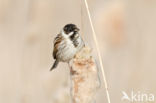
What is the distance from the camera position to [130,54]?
3168 millimetres

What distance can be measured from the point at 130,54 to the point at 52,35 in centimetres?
59

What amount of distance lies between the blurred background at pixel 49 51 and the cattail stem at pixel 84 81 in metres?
1.08

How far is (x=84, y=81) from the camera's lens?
61.7 inches

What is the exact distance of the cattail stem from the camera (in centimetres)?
151

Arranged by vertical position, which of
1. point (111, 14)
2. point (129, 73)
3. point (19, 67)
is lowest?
point (129, 73)

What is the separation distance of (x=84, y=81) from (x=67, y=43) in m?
1.36

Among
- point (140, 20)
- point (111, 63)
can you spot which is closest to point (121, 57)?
point (111, 63)

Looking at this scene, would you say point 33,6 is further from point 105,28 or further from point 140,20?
point 140,20

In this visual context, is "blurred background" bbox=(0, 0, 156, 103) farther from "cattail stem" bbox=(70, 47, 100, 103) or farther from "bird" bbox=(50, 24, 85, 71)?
"cattail stem" bbox=(70, 47, 100, 103)

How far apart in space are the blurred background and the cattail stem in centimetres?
108
